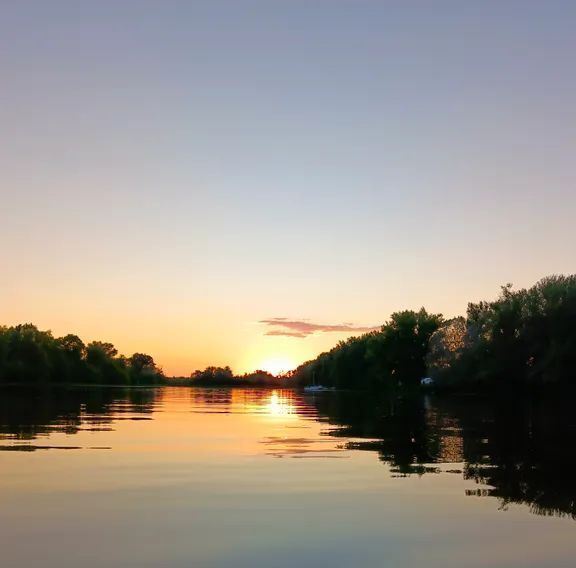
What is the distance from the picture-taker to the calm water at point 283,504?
10812 mm

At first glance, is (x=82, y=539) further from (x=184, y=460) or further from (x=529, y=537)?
(x=184, y=460)

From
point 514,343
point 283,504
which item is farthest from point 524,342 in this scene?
point 283,504

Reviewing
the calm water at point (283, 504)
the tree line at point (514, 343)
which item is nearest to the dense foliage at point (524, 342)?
the tree line at point (514, 343)

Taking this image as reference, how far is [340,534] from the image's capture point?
39.5 ft

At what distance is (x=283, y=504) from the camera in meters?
A: 14.7

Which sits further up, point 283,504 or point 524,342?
point 524,342

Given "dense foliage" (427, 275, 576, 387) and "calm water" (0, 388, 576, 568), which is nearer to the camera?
"calm water" (0, 388, 576, 568)

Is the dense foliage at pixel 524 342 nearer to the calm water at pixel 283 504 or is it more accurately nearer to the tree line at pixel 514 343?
the tree line at pixel 514 343

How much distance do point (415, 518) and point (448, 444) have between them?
15332 millimetres

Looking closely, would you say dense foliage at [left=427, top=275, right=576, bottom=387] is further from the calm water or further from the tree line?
the calm water

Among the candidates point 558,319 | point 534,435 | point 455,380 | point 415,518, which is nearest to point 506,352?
point 558,319

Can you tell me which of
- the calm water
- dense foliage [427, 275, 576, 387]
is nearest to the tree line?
dense foliage [427, 275, 576, 387]

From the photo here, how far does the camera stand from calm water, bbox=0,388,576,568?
35.5 feet

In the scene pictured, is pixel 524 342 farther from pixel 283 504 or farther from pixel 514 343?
pixel 283 504
